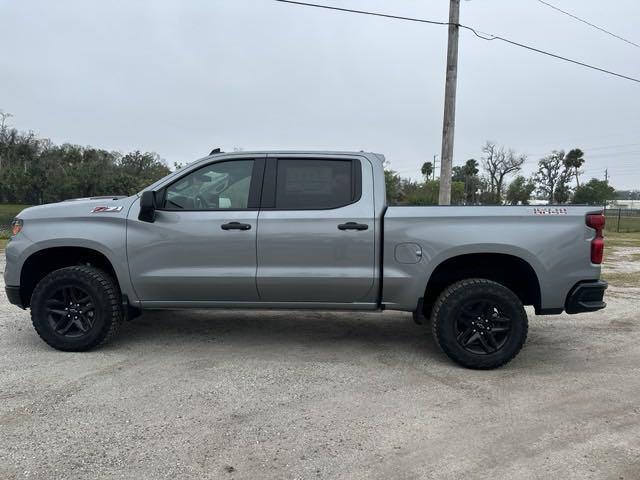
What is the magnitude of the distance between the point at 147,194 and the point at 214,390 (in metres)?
1.81

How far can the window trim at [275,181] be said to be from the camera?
4.49 metres

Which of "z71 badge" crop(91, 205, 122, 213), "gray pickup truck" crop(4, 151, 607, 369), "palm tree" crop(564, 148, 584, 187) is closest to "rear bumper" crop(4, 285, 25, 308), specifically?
"gray pickup truck" crop(4, 151, 607, 369)

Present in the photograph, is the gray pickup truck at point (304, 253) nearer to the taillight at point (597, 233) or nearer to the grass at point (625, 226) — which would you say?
the taillight at point (597, 233)

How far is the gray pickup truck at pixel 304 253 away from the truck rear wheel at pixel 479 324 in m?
0.01

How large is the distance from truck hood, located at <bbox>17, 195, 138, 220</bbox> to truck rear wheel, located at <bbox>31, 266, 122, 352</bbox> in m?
0.52

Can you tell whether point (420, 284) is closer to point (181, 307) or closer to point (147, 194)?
point (181, 307)

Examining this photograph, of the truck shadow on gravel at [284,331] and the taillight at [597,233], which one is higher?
the taillight at [597,233]

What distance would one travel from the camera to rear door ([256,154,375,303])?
173 inches

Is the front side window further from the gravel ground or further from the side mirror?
the gravel ground

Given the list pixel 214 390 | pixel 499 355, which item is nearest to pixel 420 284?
pixel 499 355

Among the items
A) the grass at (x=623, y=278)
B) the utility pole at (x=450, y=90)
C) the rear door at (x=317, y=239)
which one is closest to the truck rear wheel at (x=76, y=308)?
the rear door at (x=317, y=239)

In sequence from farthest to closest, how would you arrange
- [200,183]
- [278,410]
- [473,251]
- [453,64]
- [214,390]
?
[453,64] → [200,183] → [473,251] → [214,390] → [278,410]

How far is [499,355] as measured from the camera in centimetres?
432

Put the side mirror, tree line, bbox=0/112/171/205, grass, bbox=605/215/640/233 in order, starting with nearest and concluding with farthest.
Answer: the side mirror
grass, bbox=605/215/640/233
tree line, bbox=0/112/171/205
